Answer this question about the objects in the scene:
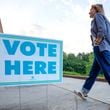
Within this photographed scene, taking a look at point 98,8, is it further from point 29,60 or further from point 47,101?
point 47,101

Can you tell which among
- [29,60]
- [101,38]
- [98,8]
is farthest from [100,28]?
[29,60]

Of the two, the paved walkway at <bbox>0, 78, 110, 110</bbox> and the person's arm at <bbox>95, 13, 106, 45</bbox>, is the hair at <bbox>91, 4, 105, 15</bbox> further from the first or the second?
the paved walkway at <bbox>0, 78, 110, 110</bbox>

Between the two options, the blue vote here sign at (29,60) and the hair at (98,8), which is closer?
the blue vote here sign at (29,60)

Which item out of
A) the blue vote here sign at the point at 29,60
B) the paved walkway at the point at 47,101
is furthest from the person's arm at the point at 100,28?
the paved walkway at the point at 47,101

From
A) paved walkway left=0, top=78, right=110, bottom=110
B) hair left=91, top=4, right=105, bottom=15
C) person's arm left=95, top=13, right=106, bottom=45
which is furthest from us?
hair left=91, top=4, right=105, bottom=15

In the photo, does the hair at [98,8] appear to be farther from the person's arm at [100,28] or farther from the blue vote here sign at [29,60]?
the blue vote here sign at [29,60]

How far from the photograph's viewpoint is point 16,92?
7266 mm

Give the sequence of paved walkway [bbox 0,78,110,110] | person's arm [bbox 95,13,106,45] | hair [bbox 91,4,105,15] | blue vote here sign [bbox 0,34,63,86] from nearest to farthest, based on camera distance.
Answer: blue vote here sign [bbox 0,34,63,86]
paved walkway [bbox 0,78,110,110]
person's arm [bbox 95,13,106,45]
hair [bbox 91,4,105,15]

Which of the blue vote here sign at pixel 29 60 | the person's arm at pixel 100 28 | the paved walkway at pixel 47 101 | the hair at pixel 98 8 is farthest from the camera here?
the hair at pixel 98 8

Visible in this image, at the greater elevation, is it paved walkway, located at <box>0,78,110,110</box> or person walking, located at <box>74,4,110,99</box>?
person walking, located at <box>74,4,110,99</box>

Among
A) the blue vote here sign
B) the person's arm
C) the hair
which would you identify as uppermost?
the hair

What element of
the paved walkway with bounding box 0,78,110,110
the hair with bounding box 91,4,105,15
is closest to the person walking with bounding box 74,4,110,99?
the hair with bounding box 91,4,105,15

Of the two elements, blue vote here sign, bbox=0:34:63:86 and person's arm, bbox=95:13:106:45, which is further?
person's arm, bbox=95:13:106:45

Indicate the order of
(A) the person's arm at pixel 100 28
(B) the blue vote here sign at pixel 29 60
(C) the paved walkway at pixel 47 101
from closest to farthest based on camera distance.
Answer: (B) the blue vote here sign at pixel 29 60 < (C) the paved walkway at pixel 47 101 < (A) the person's arm at pixel 100 28
